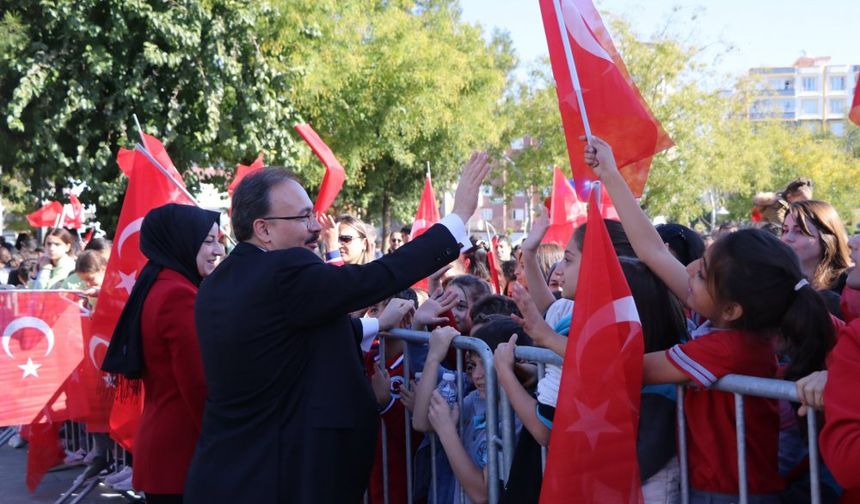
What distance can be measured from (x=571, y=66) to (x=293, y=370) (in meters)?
1.39

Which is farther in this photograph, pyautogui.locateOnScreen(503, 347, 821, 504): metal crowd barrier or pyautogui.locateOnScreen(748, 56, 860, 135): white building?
pyautogui.locateOnScreen(748, 56, 860, 135): white building

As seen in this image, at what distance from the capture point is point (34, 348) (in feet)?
23.2

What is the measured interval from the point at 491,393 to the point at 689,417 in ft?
3.14

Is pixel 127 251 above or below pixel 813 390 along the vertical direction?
above

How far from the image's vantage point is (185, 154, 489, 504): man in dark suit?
3221 millimetres

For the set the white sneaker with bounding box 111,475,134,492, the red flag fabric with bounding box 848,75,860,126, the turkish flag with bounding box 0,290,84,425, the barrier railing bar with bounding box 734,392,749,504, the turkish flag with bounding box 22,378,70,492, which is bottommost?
the white sneaker with bounding box 111,475,134,492

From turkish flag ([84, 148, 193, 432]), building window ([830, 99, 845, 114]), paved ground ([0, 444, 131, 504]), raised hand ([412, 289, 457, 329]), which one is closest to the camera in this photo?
raised hand ([412, 289, 457, 329])

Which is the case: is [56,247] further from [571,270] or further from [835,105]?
[835,105]

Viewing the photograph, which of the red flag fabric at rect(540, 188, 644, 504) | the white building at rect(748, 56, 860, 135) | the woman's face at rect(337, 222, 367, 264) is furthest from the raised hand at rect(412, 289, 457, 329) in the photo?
the white building at rect(748, 56, 860, 135)

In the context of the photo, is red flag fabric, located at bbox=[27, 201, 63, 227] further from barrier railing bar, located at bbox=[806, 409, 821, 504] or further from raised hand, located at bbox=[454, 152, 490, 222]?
barrier railing bar, located at bbox=[806, 409, 821, 504]

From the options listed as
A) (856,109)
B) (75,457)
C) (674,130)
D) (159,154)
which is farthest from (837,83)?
(856,109)

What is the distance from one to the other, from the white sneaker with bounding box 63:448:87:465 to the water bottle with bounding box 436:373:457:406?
5.14m

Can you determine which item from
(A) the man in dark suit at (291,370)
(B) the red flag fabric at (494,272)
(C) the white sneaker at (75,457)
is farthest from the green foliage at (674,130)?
(A) the man in dark suit at (291,370)

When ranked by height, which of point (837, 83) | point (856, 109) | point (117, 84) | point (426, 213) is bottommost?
point (426, 213)
